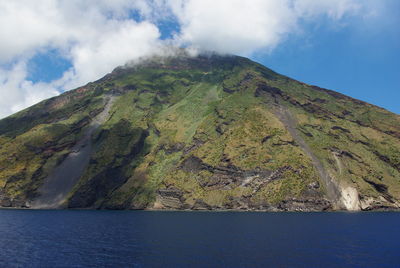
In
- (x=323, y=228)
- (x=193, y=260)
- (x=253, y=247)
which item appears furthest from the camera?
(x=323, y=228)

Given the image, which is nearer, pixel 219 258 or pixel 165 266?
pixel 165 266

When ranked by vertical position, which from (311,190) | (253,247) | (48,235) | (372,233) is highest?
(311,190)

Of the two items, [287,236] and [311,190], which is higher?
[311,190]

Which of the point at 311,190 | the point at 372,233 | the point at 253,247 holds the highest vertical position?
the point at 311,190

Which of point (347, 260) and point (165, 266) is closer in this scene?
point (165, 266)

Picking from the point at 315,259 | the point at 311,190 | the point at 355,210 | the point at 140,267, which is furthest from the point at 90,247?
the point at 355,210

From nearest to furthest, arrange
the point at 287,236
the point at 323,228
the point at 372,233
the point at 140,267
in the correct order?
the point at 140,267 < the point at 287,236 < the point at 372,233 < the point at 323,228

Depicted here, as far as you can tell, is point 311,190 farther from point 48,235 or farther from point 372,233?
point 48,235

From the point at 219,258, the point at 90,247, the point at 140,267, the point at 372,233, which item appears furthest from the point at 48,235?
the point at 372,233

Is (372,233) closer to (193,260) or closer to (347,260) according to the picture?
(347,260)
